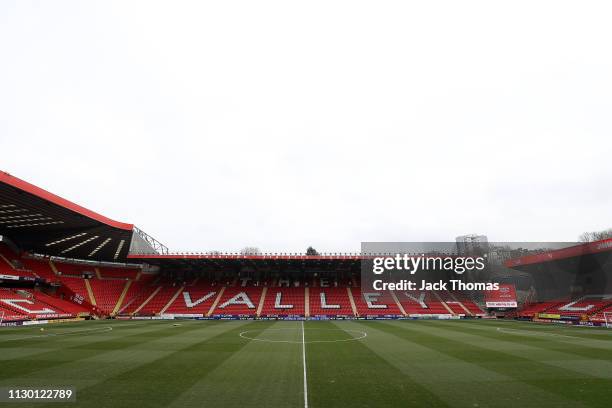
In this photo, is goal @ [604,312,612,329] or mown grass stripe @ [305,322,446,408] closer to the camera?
mown grass stripe @ [305,322,446,408]

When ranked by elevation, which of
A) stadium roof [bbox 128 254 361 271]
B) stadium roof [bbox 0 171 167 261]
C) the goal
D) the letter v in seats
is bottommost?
the goal

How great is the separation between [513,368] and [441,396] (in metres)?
6.30

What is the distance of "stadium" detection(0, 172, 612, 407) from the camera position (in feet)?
38.3

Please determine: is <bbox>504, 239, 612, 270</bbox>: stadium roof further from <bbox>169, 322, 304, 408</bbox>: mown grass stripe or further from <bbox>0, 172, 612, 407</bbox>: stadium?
<bbox>169, 322, 304, 408</bbox>: mown grass stripe

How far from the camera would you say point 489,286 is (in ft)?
189

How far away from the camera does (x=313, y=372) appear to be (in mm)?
14062

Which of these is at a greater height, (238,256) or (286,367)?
(238,256)

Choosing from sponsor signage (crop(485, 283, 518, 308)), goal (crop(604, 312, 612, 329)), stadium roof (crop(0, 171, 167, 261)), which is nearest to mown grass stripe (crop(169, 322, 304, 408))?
stadium roof (crop(0, 171, 167, 261))

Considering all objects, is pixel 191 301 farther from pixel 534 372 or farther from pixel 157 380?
pixel 534 372

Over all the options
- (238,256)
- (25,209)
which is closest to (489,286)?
(238,256)

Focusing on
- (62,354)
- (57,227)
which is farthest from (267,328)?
(57,227)

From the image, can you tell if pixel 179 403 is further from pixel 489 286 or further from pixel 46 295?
pixel 489 286

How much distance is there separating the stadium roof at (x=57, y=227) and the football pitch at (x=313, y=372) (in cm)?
1134

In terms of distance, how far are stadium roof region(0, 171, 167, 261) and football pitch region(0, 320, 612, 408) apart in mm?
11343
